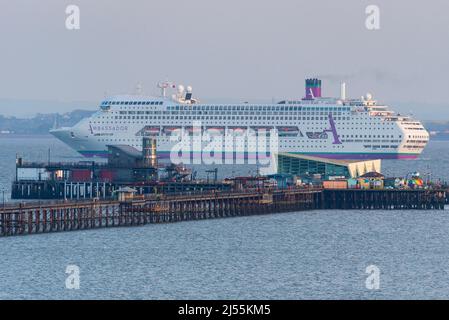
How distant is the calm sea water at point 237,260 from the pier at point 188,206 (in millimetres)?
1916

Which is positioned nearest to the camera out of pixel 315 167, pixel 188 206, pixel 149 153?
pixel 188 206

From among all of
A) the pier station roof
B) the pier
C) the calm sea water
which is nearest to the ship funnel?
the pier station roof

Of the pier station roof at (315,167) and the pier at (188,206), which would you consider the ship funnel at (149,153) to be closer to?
the pier station roof at (315,167)

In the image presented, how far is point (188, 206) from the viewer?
107125 millimetres

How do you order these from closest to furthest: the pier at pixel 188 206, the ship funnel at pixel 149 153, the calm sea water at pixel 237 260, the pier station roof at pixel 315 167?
the calm sea water at pixel 237 260
the pier at pixel 188 206
the ship funnel at pixel 149 153
the pier station roof at pixel 315 167

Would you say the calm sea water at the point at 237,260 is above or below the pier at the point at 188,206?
below

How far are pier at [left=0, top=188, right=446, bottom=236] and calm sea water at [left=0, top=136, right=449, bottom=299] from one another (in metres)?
1.92

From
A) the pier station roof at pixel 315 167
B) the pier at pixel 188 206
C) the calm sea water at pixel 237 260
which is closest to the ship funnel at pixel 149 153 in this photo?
the pier station roof at pixel 315 167

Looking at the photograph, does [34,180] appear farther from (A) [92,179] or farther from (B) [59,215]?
(B) [59,215]

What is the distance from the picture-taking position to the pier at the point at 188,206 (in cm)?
9281

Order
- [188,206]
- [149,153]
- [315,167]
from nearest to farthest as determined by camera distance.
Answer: [188,206]
[149,153]
[315,167]

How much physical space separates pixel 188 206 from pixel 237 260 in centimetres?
2505

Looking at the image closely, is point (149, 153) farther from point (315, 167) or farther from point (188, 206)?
point (188, 206)

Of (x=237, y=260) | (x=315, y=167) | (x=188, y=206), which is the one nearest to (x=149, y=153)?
(x=315, y=167)
